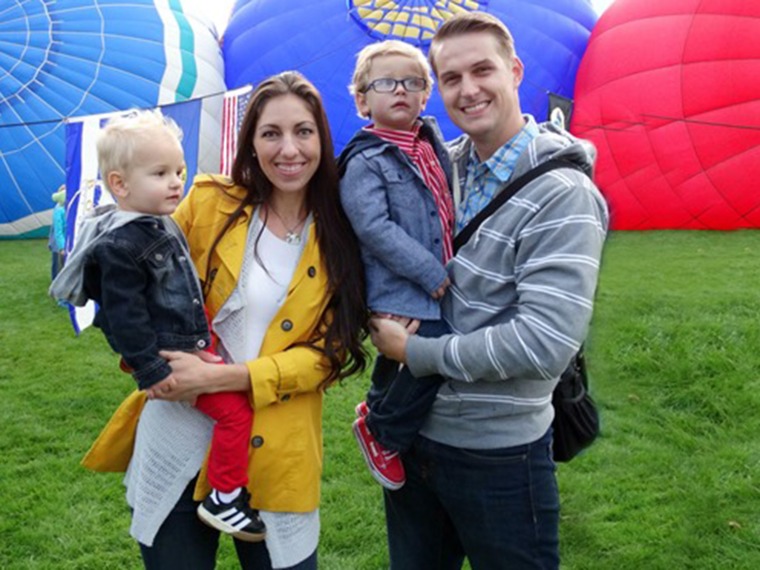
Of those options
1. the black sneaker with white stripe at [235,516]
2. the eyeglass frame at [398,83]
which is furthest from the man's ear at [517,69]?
the black sneaker with white stripe at [235,516]

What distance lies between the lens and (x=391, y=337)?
5.44ft

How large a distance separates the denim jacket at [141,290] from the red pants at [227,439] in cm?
13

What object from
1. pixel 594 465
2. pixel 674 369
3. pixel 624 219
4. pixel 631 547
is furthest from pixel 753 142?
pixel 631 547

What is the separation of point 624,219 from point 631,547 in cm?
598

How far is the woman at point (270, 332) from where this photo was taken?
5.47 feet

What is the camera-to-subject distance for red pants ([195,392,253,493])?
1635mm

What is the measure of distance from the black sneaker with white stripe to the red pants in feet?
0.10

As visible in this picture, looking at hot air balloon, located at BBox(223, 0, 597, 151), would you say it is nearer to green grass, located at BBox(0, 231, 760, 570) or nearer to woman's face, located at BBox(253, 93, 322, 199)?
green grass, located at BBox(0, 231, 760, 570)

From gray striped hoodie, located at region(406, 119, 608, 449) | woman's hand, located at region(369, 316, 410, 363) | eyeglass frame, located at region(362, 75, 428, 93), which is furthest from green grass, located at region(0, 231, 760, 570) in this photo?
eyeglass frame, located at region(362, 75, 428, 93)

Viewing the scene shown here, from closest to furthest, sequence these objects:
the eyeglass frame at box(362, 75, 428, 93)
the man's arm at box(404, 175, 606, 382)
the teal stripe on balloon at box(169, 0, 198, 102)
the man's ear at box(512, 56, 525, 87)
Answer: the man's arm at box(404, 175, 606, 382), the man's ear at box(512, 56, 525, 87), the eyeglass frame at box(362, 75, 428, 93), the teal stripe on balloon at box(169, 0, 198, 102)

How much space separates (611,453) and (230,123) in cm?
381

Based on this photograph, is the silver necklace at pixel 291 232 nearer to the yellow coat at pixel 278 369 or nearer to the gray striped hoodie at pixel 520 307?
the yellow coat at pixel 278 369

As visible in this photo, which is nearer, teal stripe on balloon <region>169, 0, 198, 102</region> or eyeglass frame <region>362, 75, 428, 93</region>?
eyeglass frame <region>362, 75, 428, 93</region>

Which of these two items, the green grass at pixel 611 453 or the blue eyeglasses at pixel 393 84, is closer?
the blue eyeglasses at pixel 393 84
